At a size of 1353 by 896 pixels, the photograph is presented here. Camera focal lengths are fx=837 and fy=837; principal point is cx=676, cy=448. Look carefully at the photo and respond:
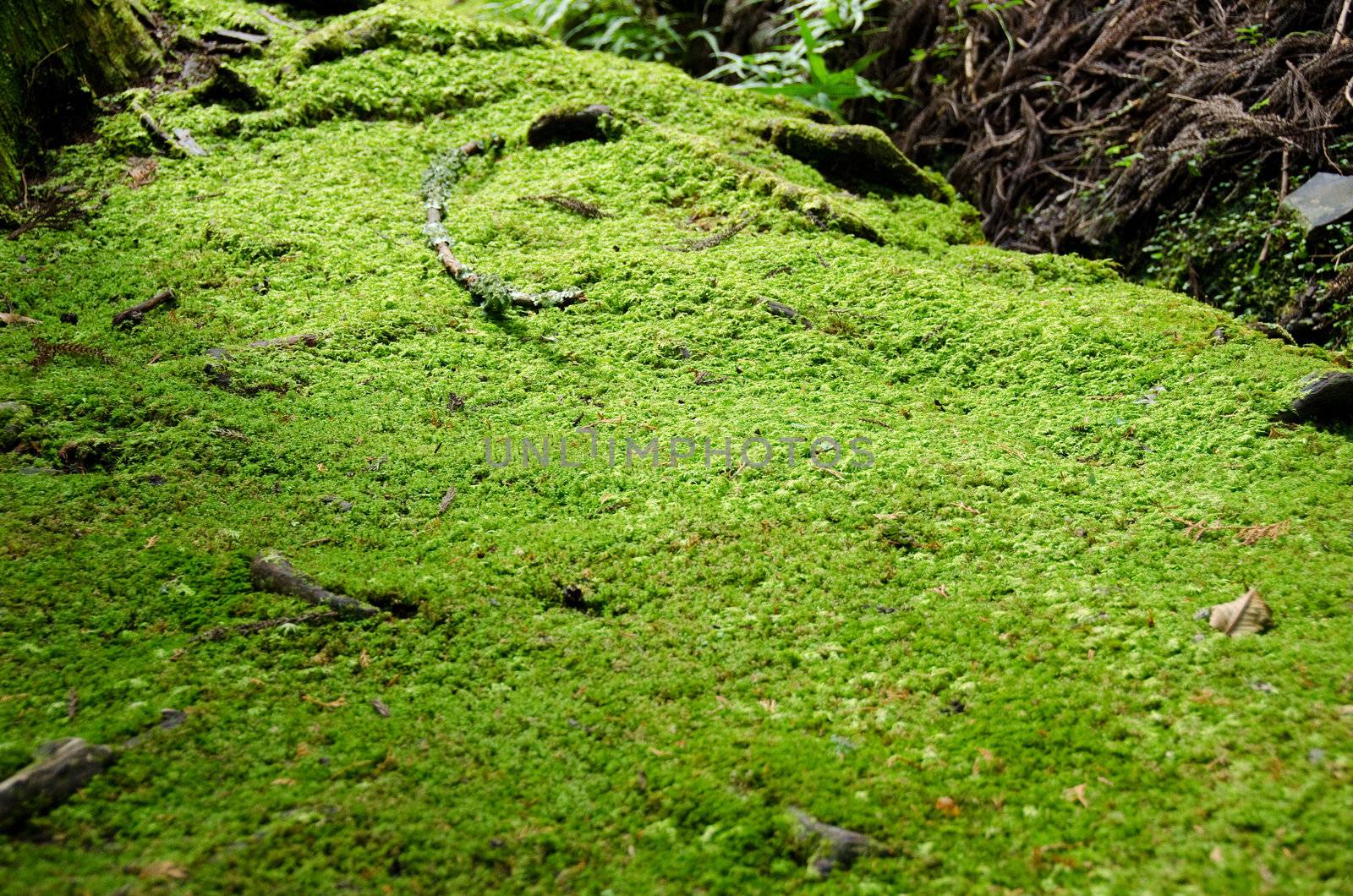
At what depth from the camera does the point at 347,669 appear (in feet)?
8.05

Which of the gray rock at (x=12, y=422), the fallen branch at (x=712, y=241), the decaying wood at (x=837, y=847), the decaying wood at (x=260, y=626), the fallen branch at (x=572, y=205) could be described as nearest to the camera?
the decaying wood at (x=837, y=847)

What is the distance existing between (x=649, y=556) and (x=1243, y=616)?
183 centimetres

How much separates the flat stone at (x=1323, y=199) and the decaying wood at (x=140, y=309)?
5819mm

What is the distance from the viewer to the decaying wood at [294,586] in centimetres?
264

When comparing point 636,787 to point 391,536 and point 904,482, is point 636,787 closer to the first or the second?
point 391,536

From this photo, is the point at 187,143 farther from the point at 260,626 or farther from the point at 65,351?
the point at 260,626

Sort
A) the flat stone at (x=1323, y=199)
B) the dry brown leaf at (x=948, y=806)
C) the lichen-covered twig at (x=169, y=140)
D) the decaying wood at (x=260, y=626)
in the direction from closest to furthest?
the dry brown leaf at (x=948, y=806)
the decaying wood at (x=260, y=626)
the flat stone at (x=1323, y=199)
the lichen-covered twig at (x=169, y=140)

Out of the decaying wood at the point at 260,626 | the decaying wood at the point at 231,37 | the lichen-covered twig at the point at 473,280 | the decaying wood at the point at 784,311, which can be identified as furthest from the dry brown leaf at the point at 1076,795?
the decaying wood at the point at 231,37

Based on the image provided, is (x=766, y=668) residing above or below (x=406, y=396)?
below

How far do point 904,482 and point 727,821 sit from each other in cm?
163

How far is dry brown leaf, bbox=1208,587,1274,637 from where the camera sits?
2.41 m

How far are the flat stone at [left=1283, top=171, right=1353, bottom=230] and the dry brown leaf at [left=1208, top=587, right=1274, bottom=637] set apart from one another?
299cm

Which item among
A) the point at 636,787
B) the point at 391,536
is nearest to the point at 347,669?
the point at 391,536

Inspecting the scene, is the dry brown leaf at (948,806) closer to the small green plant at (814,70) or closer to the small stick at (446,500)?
the small stick at (446,500)
